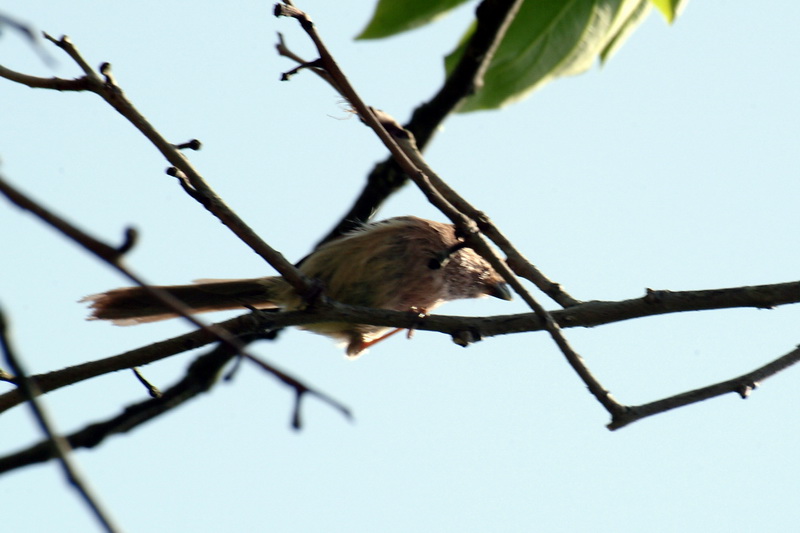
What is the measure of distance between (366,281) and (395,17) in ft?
9.76

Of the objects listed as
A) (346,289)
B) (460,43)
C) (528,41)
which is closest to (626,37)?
(528,41)

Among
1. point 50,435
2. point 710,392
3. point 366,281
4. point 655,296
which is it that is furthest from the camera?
point 366,281

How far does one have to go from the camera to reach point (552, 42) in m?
2.71

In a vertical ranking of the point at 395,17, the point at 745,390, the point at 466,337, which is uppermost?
the point at 395,17

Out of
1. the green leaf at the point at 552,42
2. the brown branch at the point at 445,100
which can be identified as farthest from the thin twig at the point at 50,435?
the brown branch at the point at 445,100

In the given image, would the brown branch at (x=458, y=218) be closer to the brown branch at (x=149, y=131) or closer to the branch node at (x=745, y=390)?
the branch node at (x=745, y=390)

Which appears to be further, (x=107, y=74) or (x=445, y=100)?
(x=445, y=100)

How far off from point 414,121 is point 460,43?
122cm

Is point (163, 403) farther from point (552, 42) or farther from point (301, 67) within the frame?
point (552, 42)

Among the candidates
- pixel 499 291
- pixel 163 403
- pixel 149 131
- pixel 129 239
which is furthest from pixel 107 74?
pixel 499 291

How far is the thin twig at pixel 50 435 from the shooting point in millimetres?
1305

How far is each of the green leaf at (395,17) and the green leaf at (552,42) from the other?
1.14 feet

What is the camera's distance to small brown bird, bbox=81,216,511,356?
213 inches

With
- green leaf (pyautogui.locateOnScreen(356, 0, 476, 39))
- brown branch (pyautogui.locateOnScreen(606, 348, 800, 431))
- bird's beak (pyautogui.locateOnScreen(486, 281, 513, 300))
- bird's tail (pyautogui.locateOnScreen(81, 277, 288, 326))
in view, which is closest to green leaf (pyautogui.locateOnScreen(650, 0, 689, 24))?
green leaf (pyautogui.locateOnScreen(356, 0, 476, 39))
